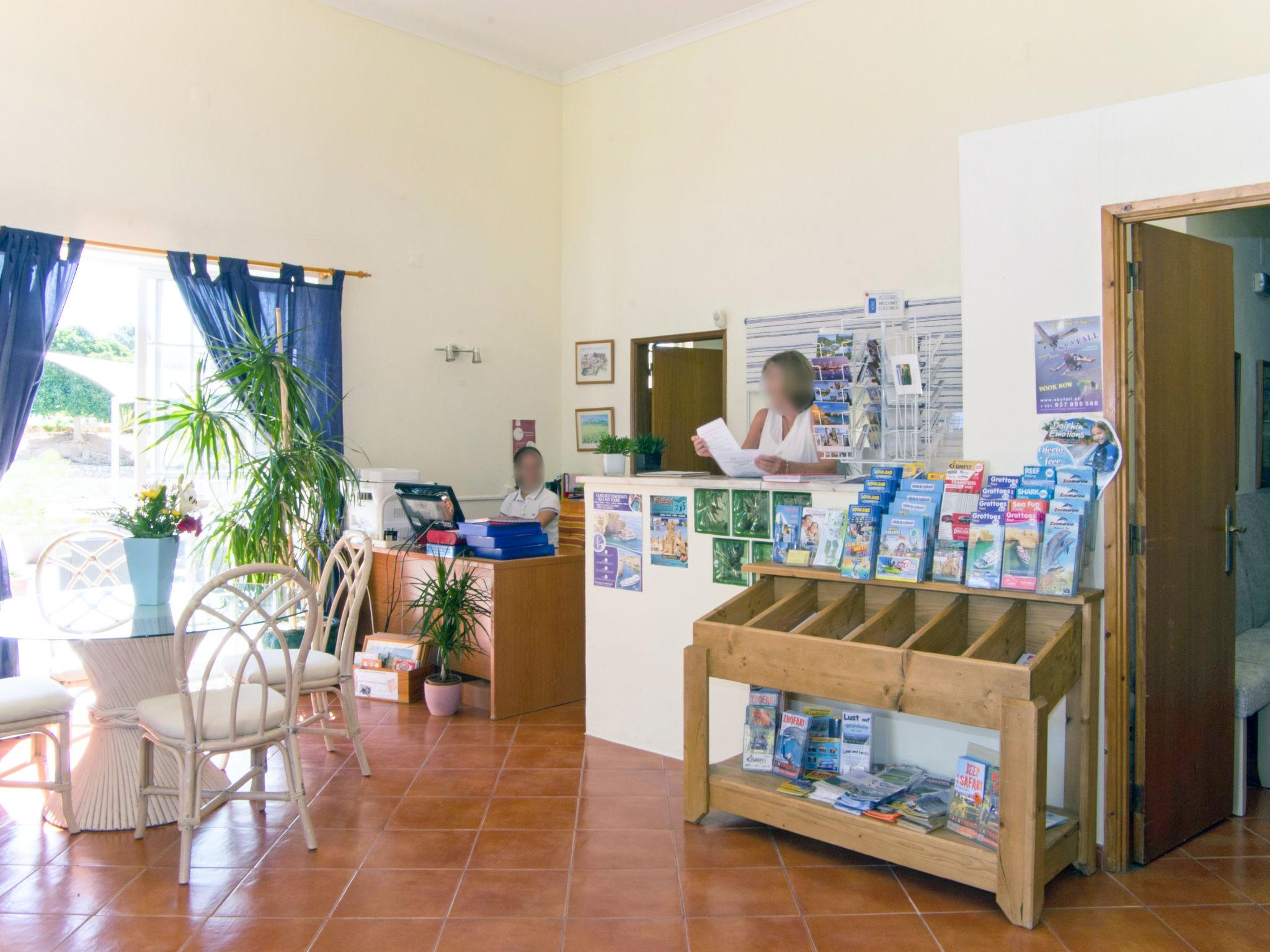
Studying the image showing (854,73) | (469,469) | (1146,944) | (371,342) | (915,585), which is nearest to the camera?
(1146,944)

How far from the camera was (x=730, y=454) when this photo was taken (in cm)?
397

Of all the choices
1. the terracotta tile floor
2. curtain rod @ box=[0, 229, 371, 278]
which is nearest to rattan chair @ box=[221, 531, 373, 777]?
the terracotta tile floor

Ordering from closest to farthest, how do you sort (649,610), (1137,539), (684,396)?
(1137,539), (649,610), (684,396)

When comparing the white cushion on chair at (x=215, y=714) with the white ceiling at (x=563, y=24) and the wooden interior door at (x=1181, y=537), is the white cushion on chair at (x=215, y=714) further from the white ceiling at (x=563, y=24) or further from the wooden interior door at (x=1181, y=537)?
the white ceiling at (x=563, y=24)

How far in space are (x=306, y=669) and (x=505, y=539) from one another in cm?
146

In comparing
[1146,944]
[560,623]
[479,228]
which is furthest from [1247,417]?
[479,228]

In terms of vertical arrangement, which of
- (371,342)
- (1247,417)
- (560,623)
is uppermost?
(371,342)

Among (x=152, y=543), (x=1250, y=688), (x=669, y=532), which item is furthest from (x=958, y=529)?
(x=152, y=543)

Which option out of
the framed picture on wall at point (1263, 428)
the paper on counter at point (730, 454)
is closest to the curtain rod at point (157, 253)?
the paper on counter at point (730, 454)

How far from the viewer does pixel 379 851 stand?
3.24 m

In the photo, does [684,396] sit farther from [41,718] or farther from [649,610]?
[41,718]

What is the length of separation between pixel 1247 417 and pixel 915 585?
2642 millimetres

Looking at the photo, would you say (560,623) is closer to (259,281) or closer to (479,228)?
(259,281)

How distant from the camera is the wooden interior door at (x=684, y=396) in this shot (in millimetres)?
6848
